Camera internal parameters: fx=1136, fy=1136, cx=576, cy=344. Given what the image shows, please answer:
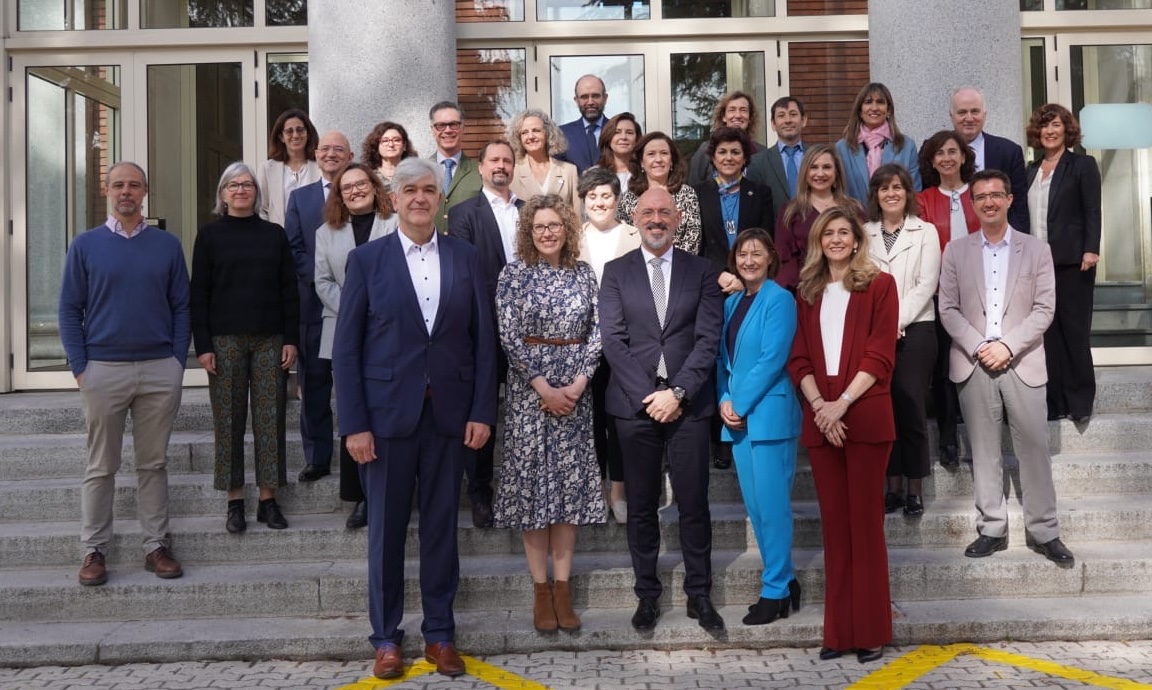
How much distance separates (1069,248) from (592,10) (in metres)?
5.03

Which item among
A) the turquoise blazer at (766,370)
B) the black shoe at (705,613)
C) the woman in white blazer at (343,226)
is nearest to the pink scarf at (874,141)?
the turquoise blazer at (766,370)

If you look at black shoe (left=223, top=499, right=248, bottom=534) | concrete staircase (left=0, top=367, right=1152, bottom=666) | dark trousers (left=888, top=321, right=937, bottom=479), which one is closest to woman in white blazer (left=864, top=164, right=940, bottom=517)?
dark trousers (left=888, top=321, right=937, bottom=479)

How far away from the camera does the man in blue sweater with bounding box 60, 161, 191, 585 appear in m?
6.20

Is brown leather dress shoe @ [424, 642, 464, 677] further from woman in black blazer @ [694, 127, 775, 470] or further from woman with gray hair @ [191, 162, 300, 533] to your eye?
woman in black blazer @ [694, 127, 775, 470]

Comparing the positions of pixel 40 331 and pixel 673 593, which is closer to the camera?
pixel 673 593

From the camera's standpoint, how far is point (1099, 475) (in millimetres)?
6977

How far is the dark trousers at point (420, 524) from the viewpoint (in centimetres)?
543

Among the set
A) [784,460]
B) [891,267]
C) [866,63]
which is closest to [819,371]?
[784,460]

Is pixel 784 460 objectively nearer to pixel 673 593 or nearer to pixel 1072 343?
pixel 673 593

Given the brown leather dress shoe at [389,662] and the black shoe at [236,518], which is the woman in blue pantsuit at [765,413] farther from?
the black shoe at [236,518]

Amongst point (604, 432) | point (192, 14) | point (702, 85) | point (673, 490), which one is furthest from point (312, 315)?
point (702, 85)

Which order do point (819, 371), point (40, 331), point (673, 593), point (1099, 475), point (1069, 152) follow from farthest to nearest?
point (40, 331), point (1069, 152), point (1099, 475), point (673, 593), point (819, 371)

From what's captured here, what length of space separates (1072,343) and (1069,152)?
130cm

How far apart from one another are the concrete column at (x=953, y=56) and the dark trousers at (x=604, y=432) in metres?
4.32
